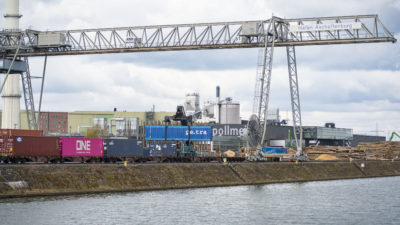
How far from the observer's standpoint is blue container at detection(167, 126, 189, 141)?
252 feet

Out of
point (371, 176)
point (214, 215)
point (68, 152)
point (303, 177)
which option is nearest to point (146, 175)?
point (68, 152)

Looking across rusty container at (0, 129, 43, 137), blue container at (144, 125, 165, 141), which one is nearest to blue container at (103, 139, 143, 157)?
blue container at (144, 125, 165, 141)

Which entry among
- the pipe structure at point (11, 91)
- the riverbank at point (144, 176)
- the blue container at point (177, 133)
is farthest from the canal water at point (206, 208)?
the pipe structure at point (11, 91)

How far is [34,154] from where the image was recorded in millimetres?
57125

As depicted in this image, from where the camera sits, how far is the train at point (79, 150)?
55531 millimetres

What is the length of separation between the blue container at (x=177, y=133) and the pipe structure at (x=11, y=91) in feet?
114

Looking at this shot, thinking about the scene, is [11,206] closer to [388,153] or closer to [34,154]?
[34,154]

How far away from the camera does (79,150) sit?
201 feet

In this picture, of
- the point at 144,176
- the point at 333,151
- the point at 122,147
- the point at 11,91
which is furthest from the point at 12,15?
the point at 333,151

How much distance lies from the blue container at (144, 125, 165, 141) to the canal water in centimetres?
2107

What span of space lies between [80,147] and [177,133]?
18.6 meters

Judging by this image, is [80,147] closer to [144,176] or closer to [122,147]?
[122,147]

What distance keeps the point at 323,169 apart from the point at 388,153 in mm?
32327

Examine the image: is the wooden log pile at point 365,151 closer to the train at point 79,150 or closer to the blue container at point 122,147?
the train at point 79,150
